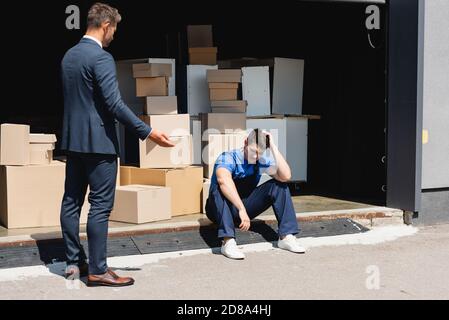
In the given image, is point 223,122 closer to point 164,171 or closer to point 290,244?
point 164,171

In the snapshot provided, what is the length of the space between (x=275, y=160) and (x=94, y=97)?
1.93m

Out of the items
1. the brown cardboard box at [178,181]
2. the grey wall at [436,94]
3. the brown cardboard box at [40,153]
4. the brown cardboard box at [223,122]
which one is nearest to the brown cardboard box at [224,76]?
the brown cardboard box at [223,122]

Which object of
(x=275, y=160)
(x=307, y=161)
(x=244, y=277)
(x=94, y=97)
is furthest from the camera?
(x=307, y=161)

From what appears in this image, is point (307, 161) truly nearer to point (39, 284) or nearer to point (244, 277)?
point (244, 277)

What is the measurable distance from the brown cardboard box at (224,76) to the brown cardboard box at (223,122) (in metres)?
0.42

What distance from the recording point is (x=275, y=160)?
244 inches

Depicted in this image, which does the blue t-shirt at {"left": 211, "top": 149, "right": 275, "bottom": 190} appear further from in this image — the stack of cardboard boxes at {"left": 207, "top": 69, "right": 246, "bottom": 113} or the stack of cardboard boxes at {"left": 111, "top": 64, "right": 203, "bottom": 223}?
the stack of cardboard boxes at {"left": 207, "top": 69, "right": 246, "bottom": 113}

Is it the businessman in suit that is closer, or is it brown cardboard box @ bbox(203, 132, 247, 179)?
the businessman in suit

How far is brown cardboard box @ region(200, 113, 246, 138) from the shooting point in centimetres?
766

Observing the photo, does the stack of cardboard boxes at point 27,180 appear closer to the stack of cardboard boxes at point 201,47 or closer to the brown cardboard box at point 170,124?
the brown cardboard box at point 170,124

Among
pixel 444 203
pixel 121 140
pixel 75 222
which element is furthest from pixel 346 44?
pixel 75 222

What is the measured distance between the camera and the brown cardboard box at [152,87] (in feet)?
24.4

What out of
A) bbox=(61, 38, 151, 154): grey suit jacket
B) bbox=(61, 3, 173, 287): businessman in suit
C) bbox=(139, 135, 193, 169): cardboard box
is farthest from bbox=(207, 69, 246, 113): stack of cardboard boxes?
bbox=(61, 38, 151, 154): grey suit jacket

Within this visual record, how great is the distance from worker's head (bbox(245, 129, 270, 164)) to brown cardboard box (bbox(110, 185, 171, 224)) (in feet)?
3.55
